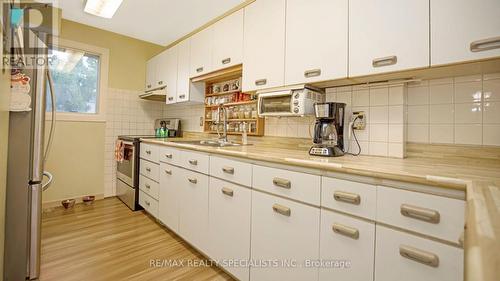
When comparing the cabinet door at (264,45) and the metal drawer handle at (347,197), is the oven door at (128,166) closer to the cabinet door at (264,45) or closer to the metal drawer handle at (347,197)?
the cabinet door at (264,45)

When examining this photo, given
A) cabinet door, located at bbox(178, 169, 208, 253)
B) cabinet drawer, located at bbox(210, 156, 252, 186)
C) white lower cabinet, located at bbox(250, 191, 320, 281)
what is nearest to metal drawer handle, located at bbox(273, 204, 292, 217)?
white lower cabinet, located at bbox(250, 191, 320, 281)

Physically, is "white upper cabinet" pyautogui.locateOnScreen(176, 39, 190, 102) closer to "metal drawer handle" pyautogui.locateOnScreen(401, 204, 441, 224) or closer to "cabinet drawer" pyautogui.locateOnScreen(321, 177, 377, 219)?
"cabinet drawer" pyautogui.locateOnScreen(321, 177, 377, 219)

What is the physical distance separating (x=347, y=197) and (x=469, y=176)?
428 mm

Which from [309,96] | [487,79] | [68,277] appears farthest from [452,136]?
[68,277]

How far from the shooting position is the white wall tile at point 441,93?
1312 mm

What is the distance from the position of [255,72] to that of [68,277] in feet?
6.45

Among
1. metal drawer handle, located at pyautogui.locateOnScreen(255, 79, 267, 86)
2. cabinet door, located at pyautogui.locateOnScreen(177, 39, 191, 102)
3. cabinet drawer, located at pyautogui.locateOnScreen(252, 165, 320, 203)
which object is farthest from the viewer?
cabinet door, located at pyautogui.locateOnScreen(177, 39, 191, 102)

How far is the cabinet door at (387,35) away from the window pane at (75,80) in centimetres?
331

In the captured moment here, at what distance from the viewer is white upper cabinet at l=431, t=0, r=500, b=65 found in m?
0.97

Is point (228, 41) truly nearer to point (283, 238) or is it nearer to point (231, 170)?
point (231, 170)

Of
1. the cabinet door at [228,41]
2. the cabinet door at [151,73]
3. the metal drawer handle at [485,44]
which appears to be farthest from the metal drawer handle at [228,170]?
the cabinet door at [151,73]

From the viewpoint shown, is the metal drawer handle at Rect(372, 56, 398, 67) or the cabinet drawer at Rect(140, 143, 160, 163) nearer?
the metal drawer handle at Rect(372, 56, 398, 67)

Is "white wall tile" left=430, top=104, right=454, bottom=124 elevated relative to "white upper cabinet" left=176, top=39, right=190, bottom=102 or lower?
lower

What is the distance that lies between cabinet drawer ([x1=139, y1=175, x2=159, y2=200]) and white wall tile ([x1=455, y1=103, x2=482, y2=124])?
8.15 ft
